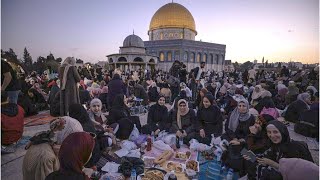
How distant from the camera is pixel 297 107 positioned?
651 centimetres

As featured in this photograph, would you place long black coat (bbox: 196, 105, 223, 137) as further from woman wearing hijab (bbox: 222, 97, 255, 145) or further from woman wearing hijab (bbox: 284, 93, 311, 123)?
woman wearing hijab (bbox: 284, 93, 311, 123)

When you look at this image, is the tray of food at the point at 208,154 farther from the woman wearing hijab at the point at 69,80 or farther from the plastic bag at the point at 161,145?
the woman wearing hijab at the point at 69,80

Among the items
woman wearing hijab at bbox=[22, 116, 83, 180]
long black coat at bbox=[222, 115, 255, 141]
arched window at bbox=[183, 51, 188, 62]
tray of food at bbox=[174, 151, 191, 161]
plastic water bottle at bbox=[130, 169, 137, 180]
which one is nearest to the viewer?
woman wearing hijab at bbox=[22, 116, 83, 180]

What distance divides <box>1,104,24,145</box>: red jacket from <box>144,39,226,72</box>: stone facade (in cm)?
3347

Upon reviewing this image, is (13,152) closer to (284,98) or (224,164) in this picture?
(224,164)

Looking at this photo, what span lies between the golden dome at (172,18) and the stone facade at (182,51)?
3.72 metres

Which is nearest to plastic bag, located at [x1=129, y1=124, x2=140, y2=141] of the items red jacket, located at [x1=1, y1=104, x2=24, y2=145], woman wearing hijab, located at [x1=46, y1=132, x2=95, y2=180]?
red jacket, located at [x1=1, y1=104, x2=24, y2=145]

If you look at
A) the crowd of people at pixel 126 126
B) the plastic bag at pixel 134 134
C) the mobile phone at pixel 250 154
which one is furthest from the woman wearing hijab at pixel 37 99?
the mobile phone at pixel 250 154

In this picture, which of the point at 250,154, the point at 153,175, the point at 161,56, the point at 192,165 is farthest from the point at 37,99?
the point at 161,56

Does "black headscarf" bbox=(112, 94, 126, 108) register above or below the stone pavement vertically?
above

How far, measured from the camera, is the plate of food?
338 cm

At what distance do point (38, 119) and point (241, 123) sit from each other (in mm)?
5760

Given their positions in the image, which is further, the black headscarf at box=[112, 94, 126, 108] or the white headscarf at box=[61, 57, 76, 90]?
the white headscarf at box=[61, 57, 76, 90]

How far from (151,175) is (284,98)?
25.8 feet
